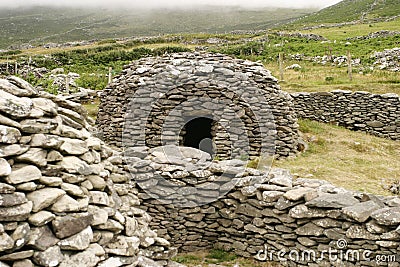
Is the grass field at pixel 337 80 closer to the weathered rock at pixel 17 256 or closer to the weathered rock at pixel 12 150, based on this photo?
the weathered rock at pixel 12 150

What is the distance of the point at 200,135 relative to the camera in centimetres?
1354

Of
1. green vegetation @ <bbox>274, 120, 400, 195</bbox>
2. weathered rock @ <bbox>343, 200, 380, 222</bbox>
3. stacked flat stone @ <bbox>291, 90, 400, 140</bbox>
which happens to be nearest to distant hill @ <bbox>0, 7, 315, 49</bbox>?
stacked flat stone @ <bbox>291, 90, 400, 140</bbox>

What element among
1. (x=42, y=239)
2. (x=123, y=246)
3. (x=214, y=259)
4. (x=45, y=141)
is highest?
(x=45, y=141)

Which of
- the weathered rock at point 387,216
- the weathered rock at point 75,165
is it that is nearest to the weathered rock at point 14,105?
Answer: the weathered rock at point 75,165

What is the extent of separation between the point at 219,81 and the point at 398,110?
367 inches

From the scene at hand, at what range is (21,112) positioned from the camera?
13.8 ft

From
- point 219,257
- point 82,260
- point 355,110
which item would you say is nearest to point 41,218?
point 82,260

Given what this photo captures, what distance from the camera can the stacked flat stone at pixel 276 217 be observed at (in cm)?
564

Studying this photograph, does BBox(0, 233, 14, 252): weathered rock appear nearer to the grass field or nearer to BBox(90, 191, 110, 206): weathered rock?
BBox(90, 191, 110, 206): weathered rock

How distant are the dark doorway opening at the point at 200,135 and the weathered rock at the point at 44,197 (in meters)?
8.73

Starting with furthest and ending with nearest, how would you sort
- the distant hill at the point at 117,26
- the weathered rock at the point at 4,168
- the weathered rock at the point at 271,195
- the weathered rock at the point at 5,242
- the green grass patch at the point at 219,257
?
the distant hill at the point at 117,26, the green grass patch at the point at 219,257, the weathered rock at the point at 271,195, the weathered rock at the point at 4,168, the weathered rock at the point at 5,242
